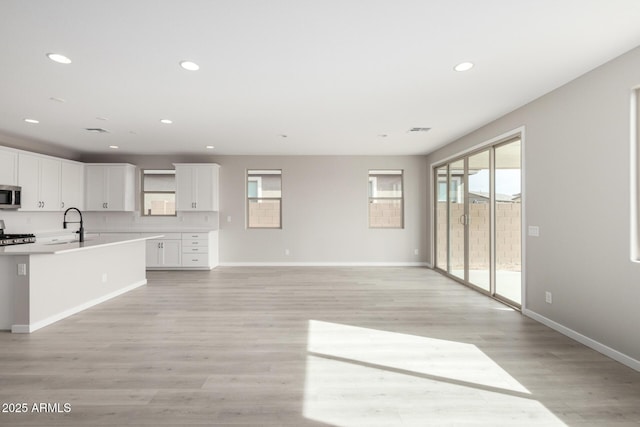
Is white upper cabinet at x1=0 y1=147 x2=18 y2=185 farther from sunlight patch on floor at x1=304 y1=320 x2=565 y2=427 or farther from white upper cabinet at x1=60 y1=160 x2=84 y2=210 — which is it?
sunlight patch on floor at x1=304 y1=320 x2=565 y2=427

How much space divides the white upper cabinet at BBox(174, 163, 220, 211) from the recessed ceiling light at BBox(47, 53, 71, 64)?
13.2 feet

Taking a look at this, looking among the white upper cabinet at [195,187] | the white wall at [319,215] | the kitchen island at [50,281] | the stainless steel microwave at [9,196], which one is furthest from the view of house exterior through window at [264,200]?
the stainless steel microwave at [9,196]

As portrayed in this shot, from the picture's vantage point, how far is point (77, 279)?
152 inches

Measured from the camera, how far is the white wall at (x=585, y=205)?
2.52 m

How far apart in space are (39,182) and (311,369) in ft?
19.9

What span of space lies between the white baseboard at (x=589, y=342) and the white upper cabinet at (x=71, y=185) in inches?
318

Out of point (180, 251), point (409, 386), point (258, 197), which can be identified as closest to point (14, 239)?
point (180, 251)

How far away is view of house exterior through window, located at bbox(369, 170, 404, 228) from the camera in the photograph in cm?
724

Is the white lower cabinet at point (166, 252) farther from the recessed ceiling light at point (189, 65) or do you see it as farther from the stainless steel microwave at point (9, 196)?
the recessed ceiling light at point (189, 65)

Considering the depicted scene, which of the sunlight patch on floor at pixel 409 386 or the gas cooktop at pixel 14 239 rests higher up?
the gas cooktop at pixel 14 239

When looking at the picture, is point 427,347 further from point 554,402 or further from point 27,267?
point 27,267

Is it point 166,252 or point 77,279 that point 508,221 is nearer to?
point 77,279

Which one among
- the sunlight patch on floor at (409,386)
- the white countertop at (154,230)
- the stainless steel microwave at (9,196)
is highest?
the stainless steel microwave at (9,196)

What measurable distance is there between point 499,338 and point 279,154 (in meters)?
5.41
